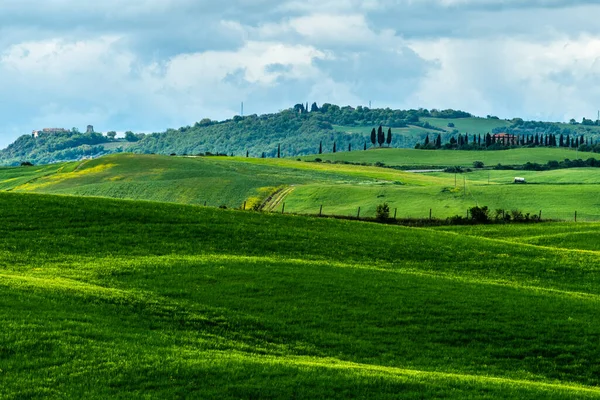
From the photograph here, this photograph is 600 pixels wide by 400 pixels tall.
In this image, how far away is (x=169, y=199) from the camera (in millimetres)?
115688

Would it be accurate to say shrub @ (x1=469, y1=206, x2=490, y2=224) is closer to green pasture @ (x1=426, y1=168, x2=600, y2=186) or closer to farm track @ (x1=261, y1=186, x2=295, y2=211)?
farm track @ (x1=261, y1=186, x2=295, y2=211)

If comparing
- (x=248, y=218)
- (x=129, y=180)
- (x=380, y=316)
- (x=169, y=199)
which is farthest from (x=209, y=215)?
(x=129, y=180)

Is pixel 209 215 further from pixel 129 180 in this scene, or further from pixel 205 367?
pixel 129 180

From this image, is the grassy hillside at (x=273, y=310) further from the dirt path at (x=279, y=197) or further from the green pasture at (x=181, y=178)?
the green pasture at (x=181, y=178)

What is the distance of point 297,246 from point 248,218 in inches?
322

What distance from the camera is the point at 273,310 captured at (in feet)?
115

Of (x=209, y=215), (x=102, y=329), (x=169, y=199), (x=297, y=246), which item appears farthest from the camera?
(x=169, y=199)

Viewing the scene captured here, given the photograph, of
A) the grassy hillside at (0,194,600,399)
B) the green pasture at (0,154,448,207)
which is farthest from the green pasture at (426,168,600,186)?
the grassy hillside at (0,194,600,399)

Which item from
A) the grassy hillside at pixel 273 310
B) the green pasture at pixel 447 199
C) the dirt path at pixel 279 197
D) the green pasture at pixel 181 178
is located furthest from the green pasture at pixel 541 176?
the grassy hillside at pixel 273 310

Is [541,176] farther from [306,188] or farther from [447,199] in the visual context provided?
[447,199]

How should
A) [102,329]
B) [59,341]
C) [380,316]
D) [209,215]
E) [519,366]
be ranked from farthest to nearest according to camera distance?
[209,215]
[380,316]
[519,366]
[102,329]
[59,341]

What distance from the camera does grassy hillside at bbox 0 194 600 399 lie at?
2536 centimetres

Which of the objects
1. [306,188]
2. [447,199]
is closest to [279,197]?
[306,188]

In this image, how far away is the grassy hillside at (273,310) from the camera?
25.4 meters
